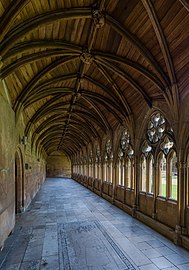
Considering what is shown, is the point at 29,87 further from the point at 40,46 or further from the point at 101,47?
the point at 101,47

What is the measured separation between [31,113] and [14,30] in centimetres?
608

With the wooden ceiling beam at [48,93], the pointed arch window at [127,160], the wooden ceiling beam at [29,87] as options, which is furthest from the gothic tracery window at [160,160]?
the wooden ceiling beam at [29,87]

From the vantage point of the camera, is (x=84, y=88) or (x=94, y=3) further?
(x=84, y=88)

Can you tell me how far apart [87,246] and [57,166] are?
96.6ft

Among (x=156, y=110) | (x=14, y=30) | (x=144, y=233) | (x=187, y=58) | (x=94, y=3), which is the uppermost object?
(x=94, y=3)

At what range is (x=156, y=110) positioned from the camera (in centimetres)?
691

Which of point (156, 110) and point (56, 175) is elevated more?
point (156, 110)

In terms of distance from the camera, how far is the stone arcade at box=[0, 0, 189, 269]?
14.5 feet

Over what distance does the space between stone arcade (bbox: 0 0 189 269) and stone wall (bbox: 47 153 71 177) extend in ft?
81.6

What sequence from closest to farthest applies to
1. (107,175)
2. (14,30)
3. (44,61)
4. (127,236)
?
(14,30) < (127,236) < (44,61) < (107,175)

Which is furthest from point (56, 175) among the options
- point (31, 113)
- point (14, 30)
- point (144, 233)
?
point (14, 30)

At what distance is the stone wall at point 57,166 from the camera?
110 feet

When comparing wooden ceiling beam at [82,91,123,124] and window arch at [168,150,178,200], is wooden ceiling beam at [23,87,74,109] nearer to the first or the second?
wooden ceiling beam at [82,91,123,124]

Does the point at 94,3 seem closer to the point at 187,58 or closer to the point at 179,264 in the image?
the point at 187,58
